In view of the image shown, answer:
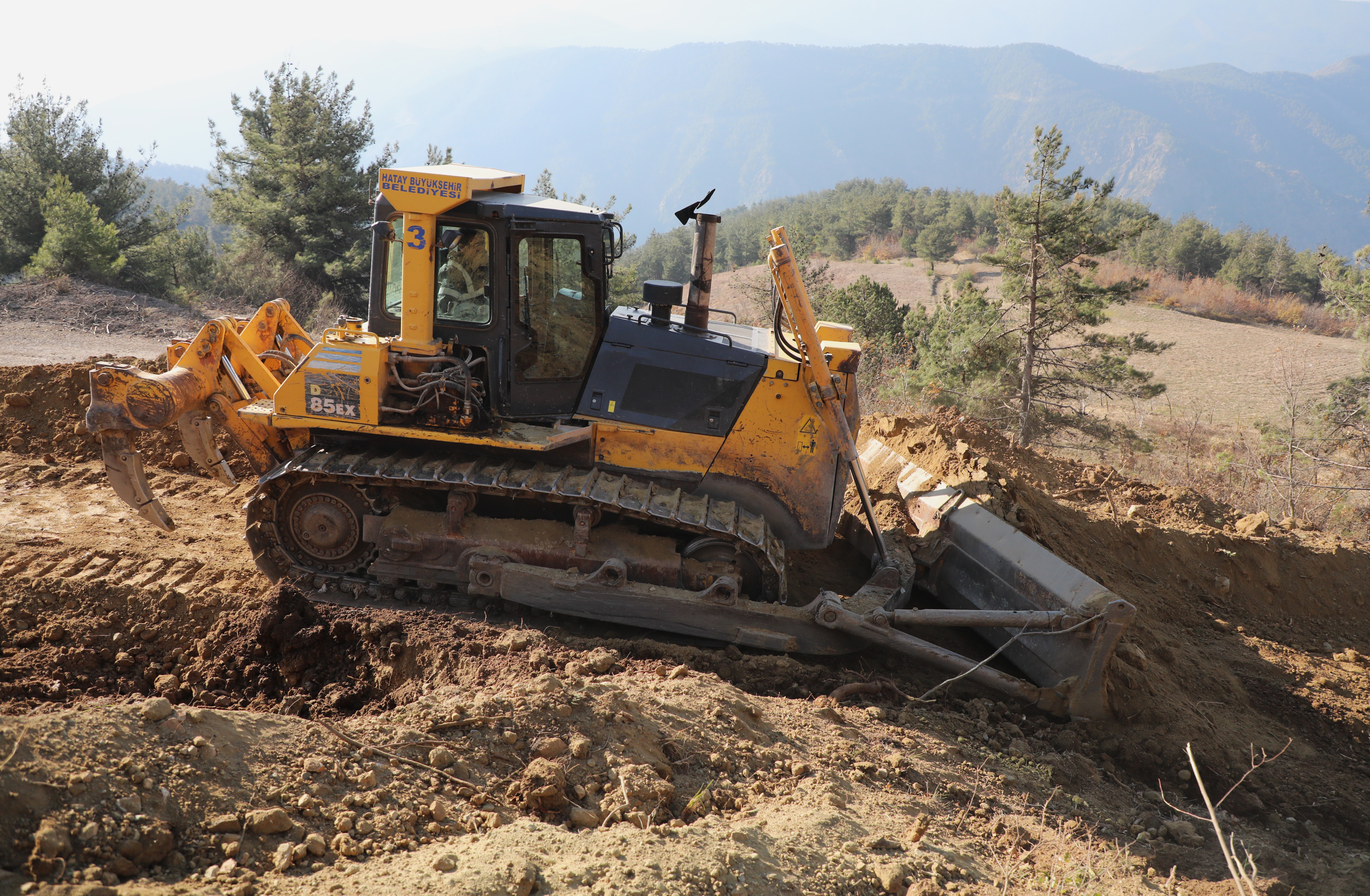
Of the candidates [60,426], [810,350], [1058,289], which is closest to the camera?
[810,350]

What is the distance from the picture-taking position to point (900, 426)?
29.0 ft

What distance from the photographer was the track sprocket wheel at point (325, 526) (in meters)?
5.37

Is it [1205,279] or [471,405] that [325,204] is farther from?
[1205,279]

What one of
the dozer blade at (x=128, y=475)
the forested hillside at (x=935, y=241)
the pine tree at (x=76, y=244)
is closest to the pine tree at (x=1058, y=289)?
the forested hillside at (x=935, y=241)

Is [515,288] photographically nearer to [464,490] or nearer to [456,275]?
[456,275]

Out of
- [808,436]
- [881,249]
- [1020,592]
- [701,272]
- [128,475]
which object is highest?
[881,249]

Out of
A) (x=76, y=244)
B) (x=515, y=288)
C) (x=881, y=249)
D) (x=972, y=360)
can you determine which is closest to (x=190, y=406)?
(x=515, y=288)

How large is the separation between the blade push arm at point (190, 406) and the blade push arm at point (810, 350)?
3679 mm

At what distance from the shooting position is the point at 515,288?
5215 millimetres

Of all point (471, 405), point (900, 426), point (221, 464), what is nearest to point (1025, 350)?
point (900, 426)

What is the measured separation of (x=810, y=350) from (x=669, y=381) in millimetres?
998

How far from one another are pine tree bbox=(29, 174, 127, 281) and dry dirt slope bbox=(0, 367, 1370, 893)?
11066mm

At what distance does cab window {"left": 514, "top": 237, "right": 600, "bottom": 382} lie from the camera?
5.23 meters

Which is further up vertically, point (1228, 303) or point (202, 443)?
point (1228, 303)
